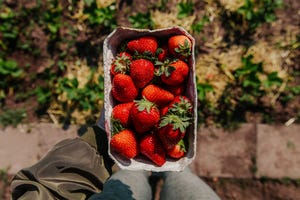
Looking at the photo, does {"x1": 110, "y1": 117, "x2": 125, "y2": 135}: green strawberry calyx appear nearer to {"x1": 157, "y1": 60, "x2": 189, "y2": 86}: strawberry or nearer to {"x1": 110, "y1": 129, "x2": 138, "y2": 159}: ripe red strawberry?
{"x1": 110, "y1": 129, "x2": 138, "y2": 159}: ripe red strawberry

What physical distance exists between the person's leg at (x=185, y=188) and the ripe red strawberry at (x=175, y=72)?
2.17ft

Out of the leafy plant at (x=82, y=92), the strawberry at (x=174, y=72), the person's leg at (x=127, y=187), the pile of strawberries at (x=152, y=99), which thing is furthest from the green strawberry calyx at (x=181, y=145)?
the leafy plant at (x=82, y=92)

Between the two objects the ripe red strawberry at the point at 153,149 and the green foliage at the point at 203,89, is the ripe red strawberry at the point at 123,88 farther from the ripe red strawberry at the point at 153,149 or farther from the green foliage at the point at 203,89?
the green foliage at the point at 203,89

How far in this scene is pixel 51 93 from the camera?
8.68 ft

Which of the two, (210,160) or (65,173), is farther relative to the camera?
(210,160)

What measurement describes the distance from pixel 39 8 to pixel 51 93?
1.84 feet

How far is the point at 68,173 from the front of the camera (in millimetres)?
1683

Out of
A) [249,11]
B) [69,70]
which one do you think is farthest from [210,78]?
[69,70]

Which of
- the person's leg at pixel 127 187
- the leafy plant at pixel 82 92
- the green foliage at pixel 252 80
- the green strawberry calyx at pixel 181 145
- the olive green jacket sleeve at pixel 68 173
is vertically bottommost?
the person's leg at pixel 127 187

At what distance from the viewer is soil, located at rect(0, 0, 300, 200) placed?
8.48ft

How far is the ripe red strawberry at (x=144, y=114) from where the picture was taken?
60.4 inches

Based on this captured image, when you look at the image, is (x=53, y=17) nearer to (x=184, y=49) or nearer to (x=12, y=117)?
(x=12, y=117)

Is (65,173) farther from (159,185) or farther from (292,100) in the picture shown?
(292,100)

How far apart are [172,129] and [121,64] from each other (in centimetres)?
33
